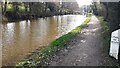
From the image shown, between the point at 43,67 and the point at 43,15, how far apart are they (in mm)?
55680

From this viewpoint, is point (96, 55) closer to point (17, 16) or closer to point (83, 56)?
point (83, 56)

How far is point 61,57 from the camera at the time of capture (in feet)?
37.3

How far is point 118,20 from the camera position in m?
13.4

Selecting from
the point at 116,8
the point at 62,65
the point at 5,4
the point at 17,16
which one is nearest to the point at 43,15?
the point at 17,16

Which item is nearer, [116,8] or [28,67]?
[28,67]

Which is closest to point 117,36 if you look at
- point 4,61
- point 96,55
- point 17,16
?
point 96,55

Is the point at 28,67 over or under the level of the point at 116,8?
under

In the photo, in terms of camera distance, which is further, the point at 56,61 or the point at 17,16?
the point at 17,16

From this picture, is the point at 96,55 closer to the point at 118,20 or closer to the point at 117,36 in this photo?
the point at 117,36

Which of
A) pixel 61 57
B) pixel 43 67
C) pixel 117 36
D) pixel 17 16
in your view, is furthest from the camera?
pixel 17 16

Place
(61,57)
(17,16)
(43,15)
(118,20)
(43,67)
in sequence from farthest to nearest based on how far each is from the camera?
(43,15), (17,16), (118,20), (61,57), (43,67)

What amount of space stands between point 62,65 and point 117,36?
2.62 m

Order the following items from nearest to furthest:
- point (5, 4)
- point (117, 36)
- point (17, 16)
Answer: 1. point (117, 36)
2. point (5, 4)
3. point (17, 16)

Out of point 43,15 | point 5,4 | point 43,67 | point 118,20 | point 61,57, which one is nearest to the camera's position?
point 43,67
